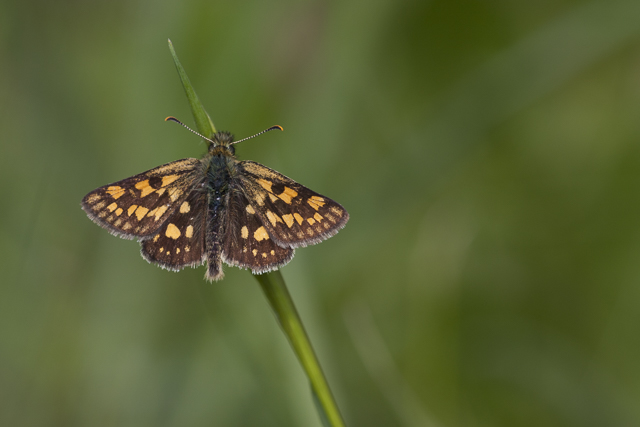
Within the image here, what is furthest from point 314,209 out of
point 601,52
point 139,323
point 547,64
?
point 601,52

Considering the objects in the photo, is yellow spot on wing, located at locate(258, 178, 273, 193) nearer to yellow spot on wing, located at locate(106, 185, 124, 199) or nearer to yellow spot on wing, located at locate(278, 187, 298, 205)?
yellow spot on wing, located at locate(278, 187, 298, 205)

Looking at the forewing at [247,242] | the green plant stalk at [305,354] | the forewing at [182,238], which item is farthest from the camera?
the forewing at [182,238]

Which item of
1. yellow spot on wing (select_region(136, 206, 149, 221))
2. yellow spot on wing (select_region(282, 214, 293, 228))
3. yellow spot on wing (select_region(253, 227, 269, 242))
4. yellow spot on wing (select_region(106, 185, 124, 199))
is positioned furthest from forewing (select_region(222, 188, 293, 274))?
yellow spot on wing (select_region(106, 185, 124, 199))

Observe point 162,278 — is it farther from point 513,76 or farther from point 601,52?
point 601,52

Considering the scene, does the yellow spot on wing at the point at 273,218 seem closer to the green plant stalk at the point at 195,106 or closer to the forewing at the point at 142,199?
the forewing at the point at 142,199

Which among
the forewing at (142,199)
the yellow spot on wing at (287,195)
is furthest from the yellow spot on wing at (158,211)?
the yellow spot on wing at (287,195)

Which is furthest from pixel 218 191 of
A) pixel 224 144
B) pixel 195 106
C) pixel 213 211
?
pixel 195 106

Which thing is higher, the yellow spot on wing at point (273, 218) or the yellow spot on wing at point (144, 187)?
the yellow spot on wing at point (144, 187)
